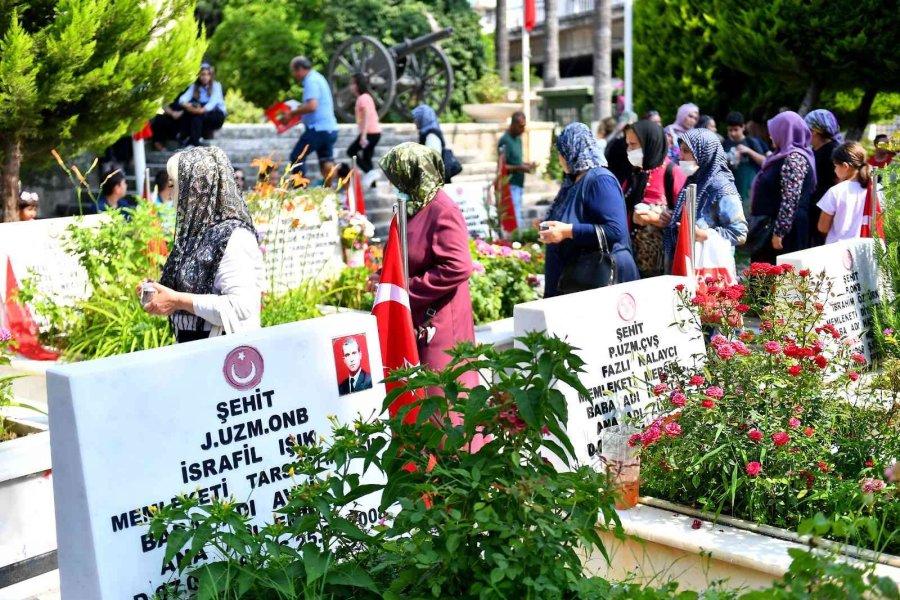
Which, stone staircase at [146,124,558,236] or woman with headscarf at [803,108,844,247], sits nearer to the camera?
woman with headscarf at [803,108,844,247]

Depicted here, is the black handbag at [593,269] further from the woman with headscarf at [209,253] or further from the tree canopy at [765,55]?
the tree canopy at [765,55]

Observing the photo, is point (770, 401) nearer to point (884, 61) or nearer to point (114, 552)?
point (114, 552)

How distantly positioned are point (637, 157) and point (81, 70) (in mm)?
3808

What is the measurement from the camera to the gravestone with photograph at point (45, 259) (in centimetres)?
628

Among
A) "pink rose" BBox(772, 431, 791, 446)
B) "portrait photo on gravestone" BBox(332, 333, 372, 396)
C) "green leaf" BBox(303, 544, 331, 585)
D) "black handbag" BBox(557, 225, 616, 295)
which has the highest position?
"black handbag" BBox(557, 225, 616, 295)

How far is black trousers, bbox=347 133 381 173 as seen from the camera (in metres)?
13.5

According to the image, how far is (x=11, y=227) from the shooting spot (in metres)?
6.31

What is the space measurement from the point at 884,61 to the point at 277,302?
13084 millimetres

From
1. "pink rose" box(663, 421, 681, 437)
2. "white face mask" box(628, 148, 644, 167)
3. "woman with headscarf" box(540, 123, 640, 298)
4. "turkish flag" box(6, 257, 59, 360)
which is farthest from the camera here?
"white face mask" box(628, 148, 644, 167)

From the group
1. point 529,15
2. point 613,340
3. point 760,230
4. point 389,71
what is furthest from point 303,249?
point 529,15

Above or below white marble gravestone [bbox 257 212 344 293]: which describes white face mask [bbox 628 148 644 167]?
above

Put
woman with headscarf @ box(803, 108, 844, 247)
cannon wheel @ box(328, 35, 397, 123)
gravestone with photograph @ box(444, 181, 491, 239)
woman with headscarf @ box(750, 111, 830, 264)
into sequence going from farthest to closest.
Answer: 1. cannon wheel @ box(328, 35, 397, 123)
2. gravestone with photograph @ box(444, 181, 491, 239)
3. woman with headscarf @ box(803, 108, 844, 247)
4. woman with headscarf @ box(750, 111, 830, 264)

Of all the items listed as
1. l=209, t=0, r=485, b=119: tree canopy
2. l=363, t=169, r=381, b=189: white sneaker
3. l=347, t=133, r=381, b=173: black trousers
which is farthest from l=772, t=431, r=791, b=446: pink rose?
l=209, t=0, r=485, b=119: tree canopy

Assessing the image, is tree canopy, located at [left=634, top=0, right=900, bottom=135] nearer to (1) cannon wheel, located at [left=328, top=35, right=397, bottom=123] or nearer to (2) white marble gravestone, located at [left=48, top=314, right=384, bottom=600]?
(1) cannon wheel, located at [left=328, top=35, right=397, bottom=123]
